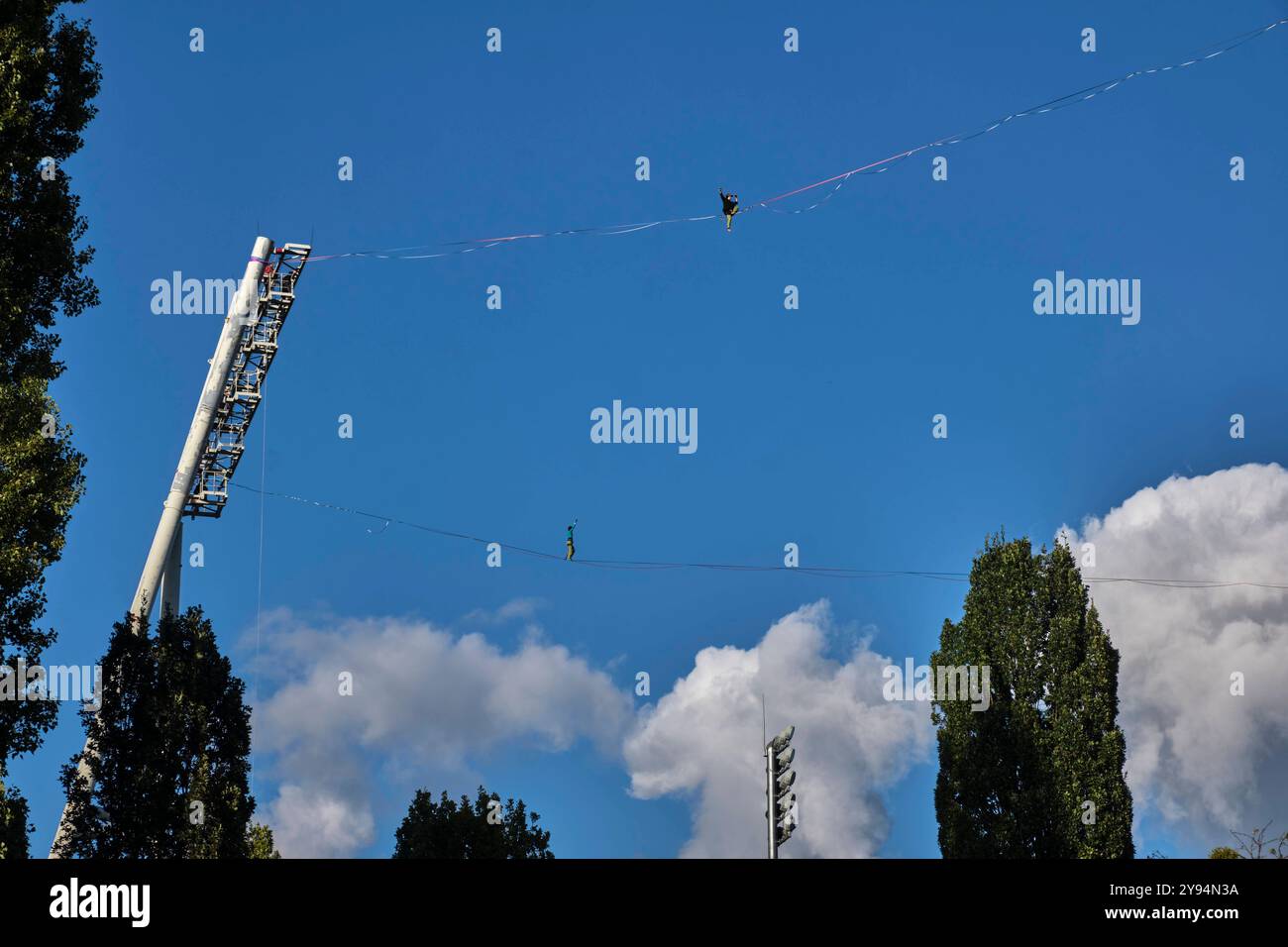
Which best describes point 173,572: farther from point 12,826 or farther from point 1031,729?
point 1031,729

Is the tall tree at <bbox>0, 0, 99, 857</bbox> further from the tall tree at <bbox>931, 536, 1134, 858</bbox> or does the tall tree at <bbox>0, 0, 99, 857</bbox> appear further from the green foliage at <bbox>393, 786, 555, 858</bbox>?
the tall tree at <bbox>931, 536, 1134, 858</bbox>

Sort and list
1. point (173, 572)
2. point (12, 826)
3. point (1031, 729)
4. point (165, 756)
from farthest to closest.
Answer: point (1031, 729), point (173, 572), point (165, 756), point (12, 826)

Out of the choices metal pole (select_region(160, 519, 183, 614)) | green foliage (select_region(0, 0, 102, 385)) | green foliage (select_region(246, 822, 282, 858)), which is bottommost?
green foliage (select_region(246, 822, 282, 858))

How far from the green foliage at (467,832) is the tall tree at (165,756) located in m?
6.71

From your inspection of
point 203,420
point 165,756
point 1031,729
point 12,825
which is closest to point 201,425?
point 203,420

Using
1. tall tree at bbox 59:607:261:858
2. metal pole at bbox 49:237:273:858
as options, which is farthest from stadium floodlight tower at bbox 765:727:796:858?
metal pole at bbox 49:237:273:858

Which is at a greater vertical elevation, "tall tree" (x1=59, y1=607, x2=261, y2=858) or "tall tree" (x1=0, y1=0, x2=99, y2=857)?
"tall tree" (x1=0, y1=0, x2=99, y2=857)

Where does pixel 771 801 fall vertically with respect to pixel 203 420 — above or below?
below

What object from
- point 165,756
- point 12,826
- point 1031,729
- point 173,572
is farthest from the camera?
point 1031,729

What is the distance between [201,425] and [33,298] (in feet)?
47.7

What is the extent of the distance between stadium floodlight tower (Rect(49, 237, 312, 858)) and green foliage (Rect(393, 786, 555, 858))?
912 cm

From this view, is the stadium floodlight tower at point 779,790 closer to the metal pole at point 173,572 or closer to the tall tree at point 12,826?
the tall tree at point 12,826

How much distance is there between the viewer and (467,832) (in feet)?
121

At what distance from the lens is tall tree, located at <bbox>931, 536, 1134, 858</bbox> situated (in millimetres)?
41344
